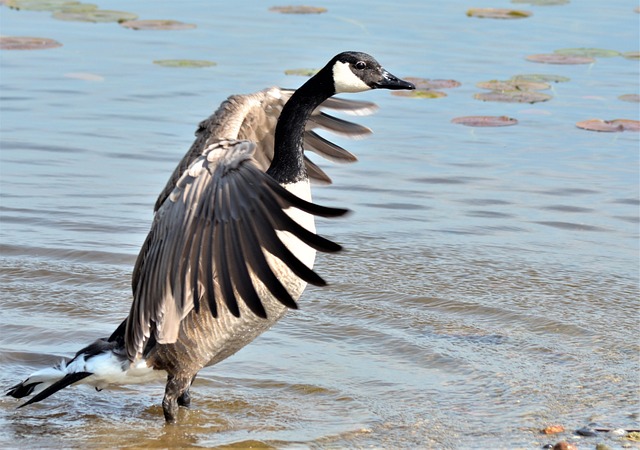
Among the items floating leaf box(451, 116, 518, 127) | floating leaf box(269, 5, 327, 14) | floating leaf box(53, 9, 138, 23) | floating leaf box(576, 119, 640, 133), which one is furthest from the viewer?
floating leaf box(269, 5, 327, 14)

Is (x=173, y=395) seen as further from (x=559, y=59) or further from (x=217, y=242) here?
(x=559, y=59)

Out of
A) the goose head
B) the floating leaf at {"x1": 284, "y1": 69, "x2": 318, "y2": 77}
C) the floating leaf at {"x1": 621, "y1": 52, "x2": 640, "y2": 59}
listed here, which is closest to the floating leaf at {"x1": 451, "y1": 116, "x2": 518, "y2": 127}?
the floating leaf at {"x1": 284, "y1": 69, "x2": 318, "y2": 77}

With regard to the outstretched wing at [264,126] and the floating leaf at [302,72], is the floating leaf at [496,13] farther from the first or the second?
the outstretched wing at [264,126]

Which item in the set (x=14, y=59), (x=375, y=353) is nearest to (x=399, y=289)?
(x=375, y=353)

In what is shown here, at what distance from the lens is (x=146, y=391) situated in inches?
275

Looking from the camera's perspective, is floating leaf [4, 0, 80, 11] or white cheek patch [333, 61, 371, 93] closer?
white cheek patch [333, 61, 371, 93]

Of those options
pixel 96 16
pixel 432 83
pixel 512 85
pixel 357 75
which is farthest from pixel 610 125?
pixel 96 16

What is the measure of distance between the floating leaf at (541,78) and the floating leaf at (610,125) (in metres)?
1.49

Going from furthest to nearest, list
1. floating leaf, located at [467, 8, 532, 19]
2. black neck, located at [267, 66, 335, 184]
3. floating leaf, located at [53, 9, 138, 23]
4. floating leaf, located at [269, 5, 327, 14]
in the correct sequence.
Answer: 1. floating leaf, located at [269, 5, 327, 14]
2. floating leaf, located at [467, 8, 532, 19]
3. floating leaf, located at [53, 9, 138, 23]
4. black neck, located at [267, 66, 335, 184]

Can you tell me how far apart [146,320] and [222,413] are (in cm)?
80

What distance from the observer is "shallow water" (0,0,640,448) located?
21.2 feet

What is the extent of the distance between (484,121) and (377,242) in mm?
3155

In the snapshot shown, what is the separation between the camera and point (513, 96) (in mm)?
12617

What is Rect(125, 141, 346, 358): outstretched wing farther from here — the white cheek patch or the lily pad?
the lily pad
